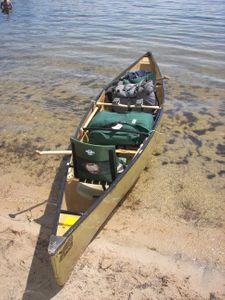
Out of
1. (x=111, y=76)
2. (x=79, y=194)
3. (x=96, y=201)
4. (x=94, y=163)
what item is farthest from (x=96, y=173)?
(x=111, y=76)

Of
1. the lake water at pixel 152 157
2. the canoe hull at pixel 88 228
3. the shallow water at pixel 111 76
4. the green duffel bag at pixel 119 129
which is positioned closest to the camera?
the canoe hull at pixel 88 228

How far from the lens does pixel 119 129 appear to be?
8484 mm

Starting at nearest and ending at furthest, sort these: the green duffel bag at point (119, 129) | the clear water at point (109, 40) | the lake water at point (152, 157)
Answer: the lake water at point (152, 157) < the green duffel bag at point (119, 129) < the clear water at point (109, 40)

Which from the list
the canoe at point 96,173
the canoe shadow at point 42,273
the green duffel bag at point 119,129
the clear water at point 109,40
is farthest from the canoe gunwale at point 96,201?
the clear water at point 109,40

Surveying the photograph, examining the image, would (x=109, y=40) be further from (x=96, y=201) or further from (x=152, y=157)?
(x=96, y=201)

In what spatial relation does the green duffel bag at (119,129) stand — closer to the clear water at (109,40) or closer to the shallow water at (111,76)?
the shallow water at (111,76)

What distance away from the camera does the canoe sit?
19.9ft

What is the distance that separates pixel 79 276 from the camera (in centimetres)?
623

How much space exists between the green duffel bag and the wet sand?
102 cm

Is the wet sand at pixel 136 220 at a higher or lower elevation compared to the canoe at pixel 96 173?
lower

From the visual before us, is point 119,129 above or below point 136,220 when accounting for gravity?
above

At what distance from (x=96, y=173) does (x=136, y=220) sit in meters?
1.25

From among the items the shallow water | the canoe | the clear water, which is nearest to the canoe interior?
the canoe

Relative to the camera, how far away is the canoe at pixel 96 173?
6.06 meters
